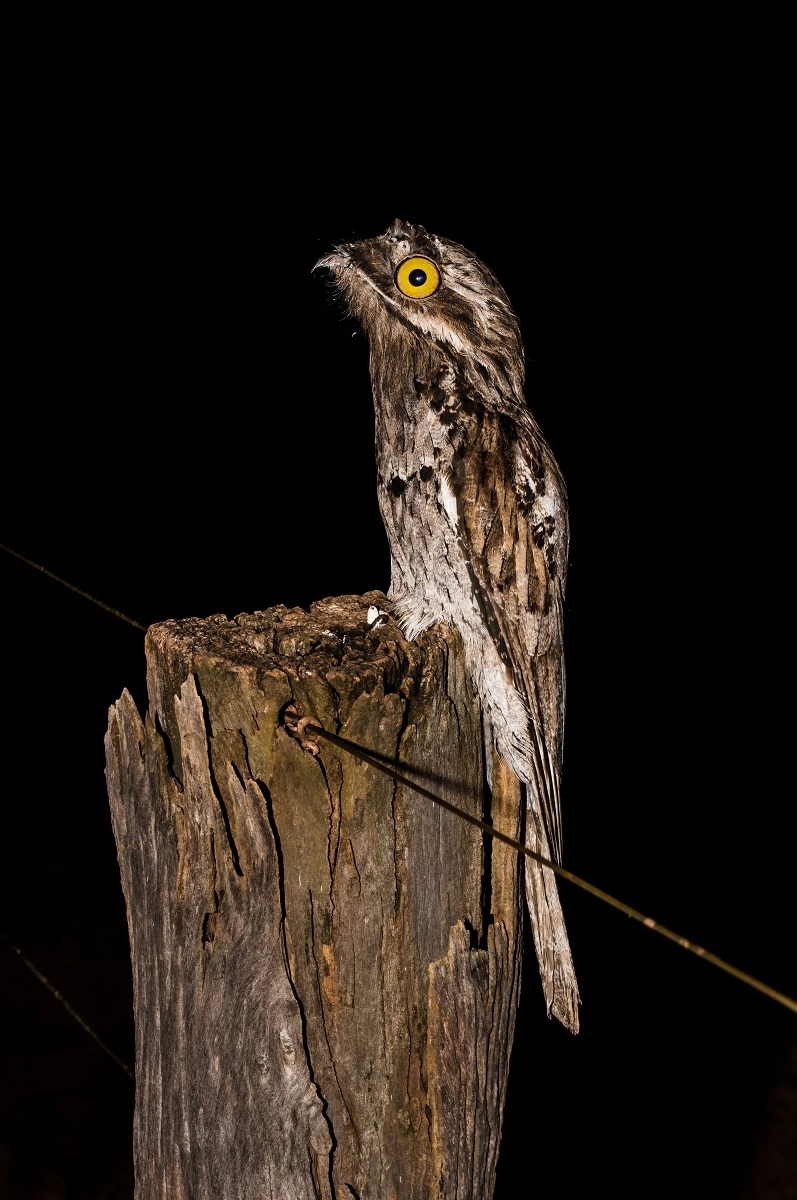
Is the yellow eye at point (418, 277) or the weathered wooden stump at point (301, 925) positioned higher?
the yellow eye at point (418, 277)

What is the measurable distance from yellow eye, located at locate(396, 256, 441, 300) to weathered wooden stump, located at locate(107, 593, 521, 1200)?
746 millimetres

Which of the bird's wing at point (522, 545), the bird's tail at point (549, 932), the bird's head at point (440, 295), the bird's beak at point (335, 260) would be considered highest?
the bird's beak at point (335, 260)

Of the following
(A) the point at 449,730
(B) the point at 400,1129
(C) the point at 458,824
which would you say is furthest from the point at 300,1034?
(A) the point at 449,730

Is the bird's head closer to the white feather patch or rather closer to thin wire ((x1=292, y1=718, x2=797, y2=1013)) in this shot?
the white feather patch

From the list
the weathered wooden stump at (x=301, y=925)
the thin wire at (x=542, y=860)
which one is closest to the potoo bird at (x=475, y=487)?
the weathered wooden stump at (x=301, y=925)

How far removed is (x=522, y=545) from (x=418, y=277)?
0.55 meters

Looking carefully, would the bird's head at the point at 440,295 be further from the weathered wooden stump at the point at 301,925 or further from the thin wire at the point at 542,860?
the thin wire at the point at 542,860

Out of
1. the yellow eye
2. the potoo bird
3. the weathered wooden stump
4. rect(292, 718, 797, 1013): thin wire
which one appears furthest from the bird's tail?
the yellow eye

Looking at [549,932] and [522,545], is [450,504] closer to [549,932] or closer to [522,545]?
[522,545]

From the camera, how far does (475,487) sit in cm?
190

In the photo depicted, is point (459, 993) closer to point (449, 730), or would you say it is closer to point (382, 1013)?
point (382, 1013)

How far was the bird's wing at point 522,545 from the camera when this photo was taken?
187cm

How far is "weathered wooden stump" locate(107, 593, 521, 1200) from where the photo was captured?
1.39 metres

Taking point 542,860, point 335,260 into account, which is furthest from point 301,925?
point 335,260
